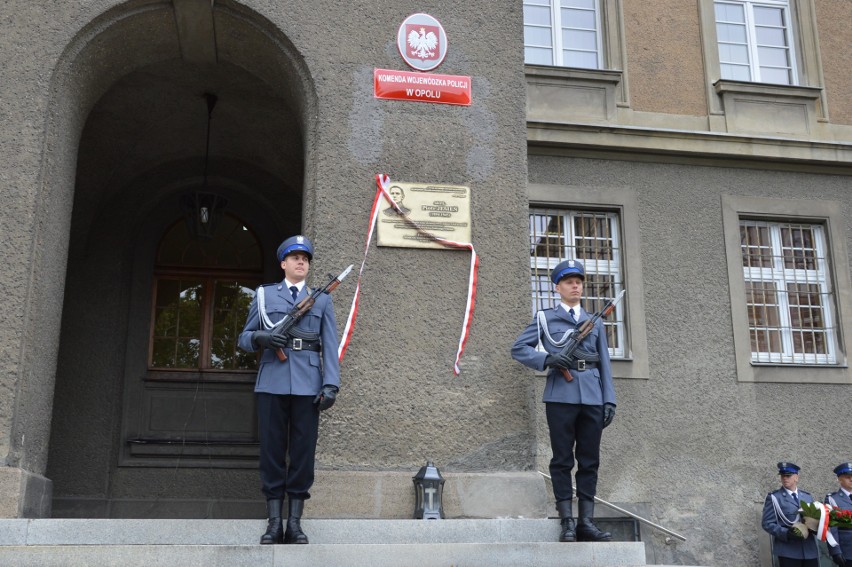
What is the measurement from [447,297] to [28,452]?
3.08 metres

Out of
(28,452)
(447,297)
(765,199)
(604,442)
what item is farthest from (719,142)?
(28,452)

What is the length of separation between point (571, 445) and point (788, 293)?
5.93 m

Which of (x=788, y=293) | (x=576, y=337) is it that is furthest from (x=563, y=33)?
(x=576, y=337)

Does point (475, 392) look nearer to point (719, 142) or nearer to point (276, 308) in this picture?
point (276, 308)

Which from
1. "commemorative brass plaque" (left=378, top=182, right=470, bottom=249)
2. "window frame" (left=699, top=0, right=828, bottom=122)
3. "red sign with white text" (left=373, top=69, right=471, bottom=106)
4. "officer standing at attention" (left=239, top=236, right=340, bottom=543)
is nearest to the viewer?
"officer standing at attention" (left=239, top=236, right=340, bottom=543)

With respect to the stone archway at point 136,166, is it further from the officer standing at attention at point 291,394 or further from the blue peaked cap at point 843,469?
the blue peaked cap at point 843,469

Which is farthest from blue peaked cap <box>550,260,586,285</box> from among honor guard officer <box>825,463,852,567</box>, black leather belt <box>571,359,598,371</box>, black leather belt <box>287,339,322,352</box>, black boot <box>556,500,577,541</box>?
honor guard officer <box>825,463,852,567</box>

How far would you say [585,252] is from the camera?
34.6ft

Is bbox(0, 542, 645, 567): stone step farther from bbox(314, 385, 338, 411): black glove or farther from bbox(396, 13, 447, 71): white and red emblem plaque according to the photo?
bbox(396, 13, 447, 71): white and red emblem plaque

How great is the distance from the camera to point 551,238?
1054 centimetres

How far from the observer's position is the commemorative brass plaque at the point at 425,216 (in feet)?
22.4

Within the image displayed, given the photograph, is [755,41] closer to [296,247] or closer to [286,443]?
[296,247]

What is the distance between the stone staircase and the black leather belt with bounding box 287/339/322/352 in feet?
3.45

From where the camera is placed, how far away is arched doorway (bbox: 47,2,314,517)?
909cm
